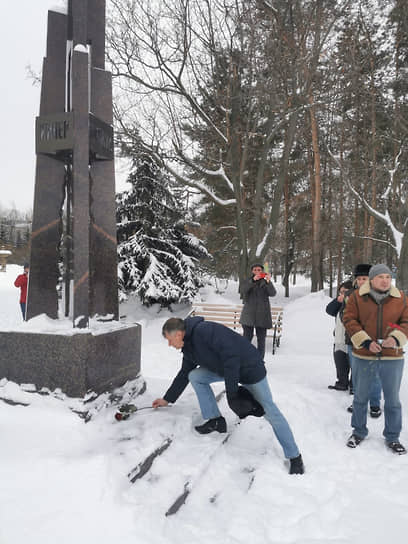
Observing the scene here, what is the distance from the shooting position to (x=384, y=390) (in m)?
3.63

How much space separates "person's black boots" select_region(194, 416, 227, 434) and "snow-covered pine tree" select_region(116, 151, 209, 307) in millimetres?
7390

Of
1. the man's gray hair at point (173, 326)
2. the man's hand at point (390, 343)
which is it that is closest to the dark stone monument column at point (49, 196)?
the man's gray hair at point (173, 326)

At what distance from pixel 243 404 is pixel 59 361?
179 cm

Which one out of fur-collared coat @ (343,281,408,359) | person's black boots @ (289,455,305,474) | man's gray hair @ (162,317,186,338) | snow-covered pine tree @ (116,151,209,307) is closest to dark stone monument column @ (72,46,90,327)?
man's gray hair @ (162,317,186,338)

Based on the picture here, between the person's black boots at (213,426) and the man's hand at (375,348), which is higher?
the man's hand at (375,348)

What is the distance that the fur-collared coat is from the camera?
3.55m

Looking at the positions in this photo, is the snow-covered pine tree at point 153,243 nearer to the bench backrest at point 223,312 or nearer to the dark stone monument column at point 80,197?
the bench backrest at point 223,312

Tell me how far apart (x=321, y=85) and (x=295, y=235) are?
1246 centimetres

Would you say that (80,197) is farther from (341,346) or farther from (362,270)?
(341,346)

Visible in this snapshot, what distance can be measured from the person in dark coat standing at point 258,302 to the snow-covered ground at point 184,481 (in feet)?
7.57

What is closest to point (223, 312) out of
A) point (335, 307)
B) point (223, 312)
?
point (223, 312)

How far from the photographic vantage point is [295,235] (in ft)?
74.8

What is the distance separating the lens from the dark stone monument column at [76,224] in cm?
372

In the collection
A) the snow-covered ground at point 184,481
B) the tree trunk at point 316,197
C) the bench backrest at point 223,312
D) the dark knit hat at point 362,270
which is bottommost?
the snow-covered ground at point 184,481
